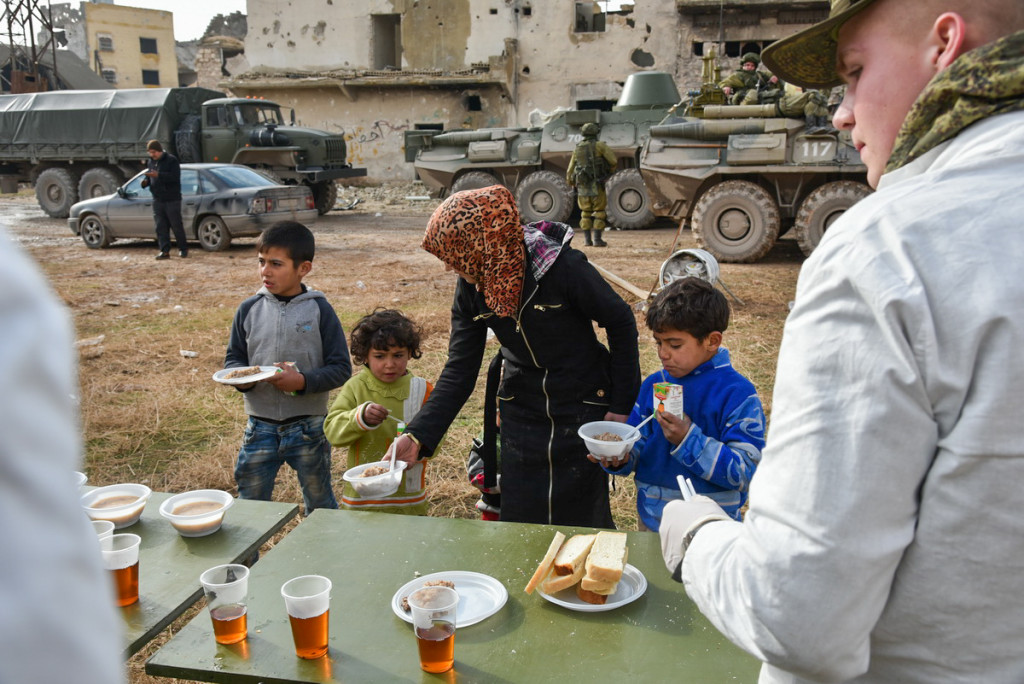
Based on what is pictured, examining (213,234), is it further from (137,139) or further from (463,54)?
(463,54)

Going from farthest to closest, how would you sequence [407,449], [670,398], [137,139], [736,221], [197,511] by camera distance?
[137,139] < [736,221] < [407,449] < [670,398] < [197,511]

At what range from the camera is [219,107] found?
16.9 meters

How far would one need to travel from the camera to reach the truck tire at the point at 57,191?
59.3ft

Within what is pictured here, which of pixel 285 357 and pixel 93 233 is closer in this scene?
pixel 285 357

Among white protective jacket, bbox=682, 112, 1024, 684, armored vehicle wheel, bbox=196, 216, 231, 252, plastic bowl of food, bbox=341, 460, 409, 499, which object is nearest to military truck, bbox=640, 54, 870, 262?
armored vehicle wheel, bbox=196, 216, 231, 252

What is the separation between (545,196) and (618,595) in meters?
14.5

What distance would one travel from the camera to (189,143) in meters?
17.1

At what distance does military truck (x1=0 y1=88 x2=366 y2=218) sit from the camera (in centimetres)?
1678

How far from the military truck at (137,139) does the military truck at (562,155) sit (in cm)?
313

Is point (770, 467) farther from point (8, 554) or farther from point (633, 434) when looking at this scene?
point (633, 434)

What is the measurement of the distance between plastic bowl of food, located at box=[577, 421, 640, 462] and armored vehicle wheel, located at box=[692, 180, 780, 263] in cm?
932

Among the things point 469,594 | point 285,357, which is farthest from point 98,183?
point 469,594

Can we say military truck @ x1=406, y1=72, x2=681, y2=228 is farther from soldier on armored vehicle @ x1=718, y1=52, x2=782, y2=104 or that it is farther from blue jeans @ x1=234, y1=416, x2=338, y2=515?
blue jeans @ x1=234, y1=416, x2=338, y2=515

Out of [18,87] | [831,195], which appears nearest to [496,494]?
[831,195]
